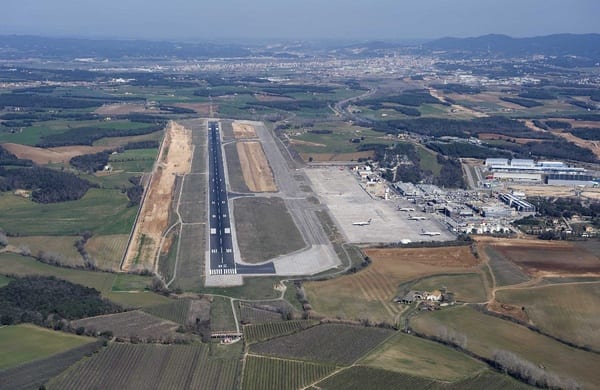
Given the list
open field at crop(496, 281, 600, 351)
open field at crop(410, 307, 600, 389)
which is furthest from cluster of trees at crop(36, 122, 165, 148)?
open field at crop(496, 281, 600, 351)

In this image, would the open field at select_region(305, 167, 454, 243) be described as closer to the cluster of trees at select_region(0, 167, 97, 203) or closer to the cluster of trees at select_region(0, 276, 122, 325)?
the cluster of trees at select_region(0, 276, 122, 325)

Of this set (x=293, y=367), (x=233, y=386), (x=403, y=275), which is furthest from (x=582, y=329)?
(x=233, y=386)

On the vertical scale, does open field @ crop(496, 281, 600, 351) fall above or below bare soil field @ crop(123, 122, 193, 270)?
above

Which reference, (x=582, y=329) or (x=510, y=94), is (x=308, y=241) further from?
(x=510, y=94)

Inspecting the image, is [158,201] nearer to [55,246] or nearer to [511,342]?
[55,246]

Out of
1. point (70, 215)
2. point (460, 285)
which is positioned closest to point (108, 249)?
point (70, 215)
